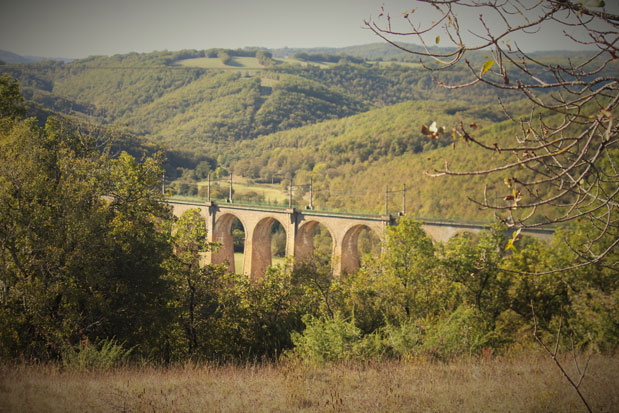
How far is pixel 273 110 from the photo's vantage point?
3981 inches

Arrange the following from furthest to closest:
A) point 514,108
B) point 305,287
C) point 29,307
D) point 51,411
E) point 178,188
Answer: point 514,108
point 178,188
point 305,287
point 29,307
point 51,411

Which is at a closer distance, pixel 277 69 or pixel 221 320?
pixel 221 320

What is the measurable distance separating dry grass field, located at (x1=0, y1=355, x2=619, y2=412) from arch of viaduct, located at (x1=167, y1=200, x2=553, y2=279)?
18120 mm

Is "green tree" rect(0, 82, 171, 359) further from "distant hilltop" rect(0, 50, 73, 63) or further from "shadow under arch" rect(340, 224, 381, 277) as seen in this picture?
"distant hilltop" rect(0, 50, 73, 63)

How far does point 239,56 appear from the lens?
6644 inches

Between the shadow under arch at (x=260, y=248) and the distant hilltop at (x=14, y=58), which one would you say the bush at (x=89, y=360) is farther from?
the distant hilltop at (x=14, y=58)

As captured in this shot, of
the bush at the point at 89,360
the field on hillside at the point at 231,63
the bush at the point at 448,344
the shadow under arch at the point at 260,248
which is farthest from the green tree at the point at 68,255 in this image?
the field on hillside at the point at 231,63

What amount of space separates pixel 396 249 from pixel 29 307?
9.49 m

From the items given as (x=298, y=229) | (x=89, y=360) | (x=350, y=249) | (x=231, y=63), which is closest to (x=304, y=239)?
(x=298, y=229)

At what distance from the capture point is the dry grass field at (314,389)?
4098mm

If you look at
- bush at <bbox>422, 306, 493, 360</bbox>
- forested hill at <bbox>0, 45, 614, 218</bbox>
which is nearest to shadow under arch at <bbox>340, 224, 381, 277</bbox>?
forested hill at <bbox>0, 45, 614, 218</bbox>

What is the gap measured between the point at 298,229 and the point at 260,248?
438 cm

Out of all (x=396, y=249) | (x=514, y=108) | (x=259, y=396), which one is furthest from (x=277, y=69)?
(x=259, y=396)

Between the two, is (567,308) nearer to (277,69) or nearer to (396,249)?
(396,249)
